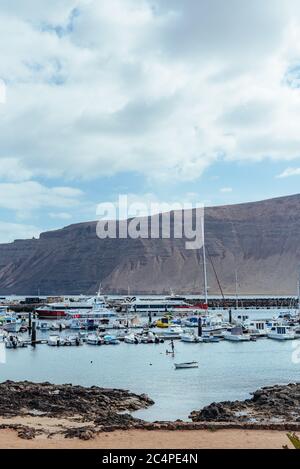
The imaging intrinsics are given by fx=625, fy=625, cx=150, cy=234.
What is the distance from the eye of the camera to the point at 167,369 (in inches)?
1654

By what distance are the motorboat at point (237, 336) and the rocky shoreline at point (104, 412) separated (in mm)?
30617

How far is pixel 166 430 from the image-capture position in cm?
2130

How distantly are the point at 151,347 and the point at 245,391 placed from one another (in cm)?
2449

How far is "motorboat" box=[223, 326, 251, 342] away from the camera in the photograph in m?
62.4

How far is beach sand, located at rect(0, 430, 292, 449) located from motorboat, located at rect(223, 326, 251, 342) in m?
41.5

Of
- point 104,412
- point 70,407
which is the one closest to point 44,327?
point 70,407

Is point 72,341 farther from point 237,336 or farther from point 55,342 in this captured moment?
point 237,336

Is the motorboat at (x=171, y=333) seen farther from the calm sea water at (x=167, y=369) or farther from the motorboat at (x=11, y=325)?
the motorboat at (x=11, y=325)

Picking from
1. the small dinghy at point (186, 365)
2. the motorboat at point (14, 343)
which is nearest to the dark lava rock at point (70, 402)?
the small dinghy at point (186, 365)

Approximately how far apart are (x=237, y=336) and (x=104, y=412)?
37620 mm

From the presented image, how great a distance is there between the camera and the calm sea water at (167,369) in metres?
31.9
